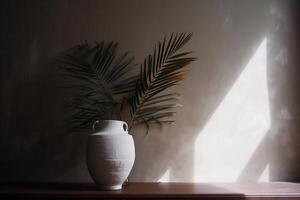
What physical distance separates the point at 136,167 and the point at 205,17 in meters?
1.21

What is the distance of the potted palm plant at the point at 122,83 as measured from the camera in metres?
2.32

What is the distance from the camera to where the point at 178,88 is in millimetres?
2471

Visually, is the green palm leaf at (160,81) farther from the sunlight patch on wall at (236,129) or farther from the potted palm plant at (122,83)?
the sunlight patch on wall at (236,129)

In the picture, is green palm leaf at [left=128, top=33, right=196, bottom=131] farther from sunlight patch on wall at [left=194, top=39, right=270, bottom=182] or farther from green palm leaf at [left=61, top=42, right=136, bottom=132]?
sunlight patch on wall at [left=194, top=39, right=270, bottom=182]

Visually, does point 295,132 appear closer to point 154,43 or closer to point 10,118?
point 154,43

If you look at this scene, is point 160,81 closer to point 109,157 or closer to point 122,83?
point 122,83

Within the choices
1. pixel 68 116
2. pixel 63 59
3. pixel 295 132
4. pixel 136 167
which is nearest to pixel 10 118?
pixel 68 116

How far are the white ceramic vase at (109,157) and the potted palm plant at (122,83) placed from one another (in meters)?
0.38

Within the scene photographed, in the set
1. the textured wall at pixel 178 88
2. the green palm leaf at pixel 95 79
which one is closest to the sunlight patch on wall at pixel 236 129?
the textured wall at pixel 178 88

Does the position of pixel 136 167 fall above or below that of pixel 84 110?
below

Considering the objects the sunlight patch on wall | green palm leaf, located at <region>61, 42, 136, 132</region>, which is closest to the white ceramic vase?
green palm leaf, located at <region>61, 42, 136, 132</region>

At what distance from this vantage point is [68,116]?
2.41 metres

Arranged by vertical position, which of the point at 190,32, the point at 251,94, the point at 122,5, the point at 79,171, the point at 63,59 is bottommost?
the point at 79,171

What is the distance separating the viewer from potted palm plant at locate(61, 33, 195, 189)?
2.32m
